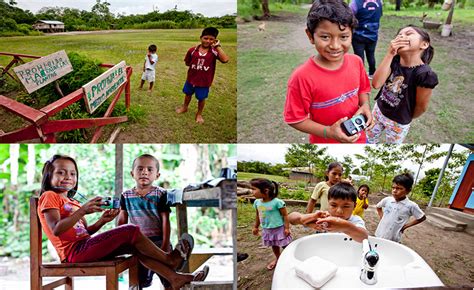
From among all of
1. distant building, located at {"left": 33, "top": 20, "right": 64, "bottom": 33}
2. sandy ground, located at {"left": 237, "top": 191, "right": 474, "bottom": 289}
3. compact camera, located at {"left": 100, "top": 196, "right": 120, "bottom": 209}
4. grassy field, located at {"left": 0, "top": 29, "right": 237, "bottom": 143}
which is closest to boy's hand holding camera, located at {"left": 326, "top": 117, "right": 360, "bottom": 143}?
sandy ground, located at {"left": 237, "top": 191, "right": 474, "bottom": 289}

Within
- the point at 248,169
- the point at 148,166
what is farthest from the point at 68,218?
the point at 248,169

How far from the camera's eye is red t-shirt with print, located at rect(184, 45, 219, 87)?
9.40 feet

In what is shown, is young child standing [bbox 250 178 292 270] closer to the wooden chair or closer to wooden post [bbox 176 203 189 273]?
wooden post [bbox 176 203 189 273]

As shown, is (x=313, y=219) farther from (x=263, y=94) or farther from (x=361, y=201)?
(x=263, y=94)

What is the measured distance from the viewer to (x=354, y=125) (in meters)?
2.67

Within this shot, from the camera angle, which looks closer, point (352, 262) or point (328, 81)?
point (328, 81)

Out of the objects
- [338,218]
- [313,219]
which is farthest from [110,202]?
[338,218]

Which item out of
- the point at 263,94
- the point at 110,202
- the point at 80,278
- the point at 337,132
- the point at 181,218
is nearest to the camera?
the point at 337,132

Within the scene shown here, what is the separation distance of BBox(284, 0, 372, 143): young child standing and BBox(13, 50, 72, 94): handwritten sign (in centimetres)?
122

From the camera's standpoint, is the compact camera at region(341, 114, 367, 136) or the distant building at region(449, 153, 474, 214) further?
the distant building at region(449, 153, 474, 214)

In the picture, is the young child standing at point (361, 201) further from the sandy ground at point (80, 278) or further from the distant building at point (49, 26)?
the distant building at point (49, 26)

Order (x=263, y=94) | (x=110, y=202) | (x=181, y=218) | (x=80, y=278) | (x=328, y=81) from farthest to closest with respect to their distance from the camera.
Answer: (x=80, y=278)
(x=181, y=218)
(x=110, y=202)
(x=263, y=94)
(x=328, y=81)

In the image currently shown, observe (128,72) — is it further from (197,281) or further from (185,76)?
(197,281)

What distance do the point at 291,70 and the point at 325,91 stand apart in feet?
0.78
